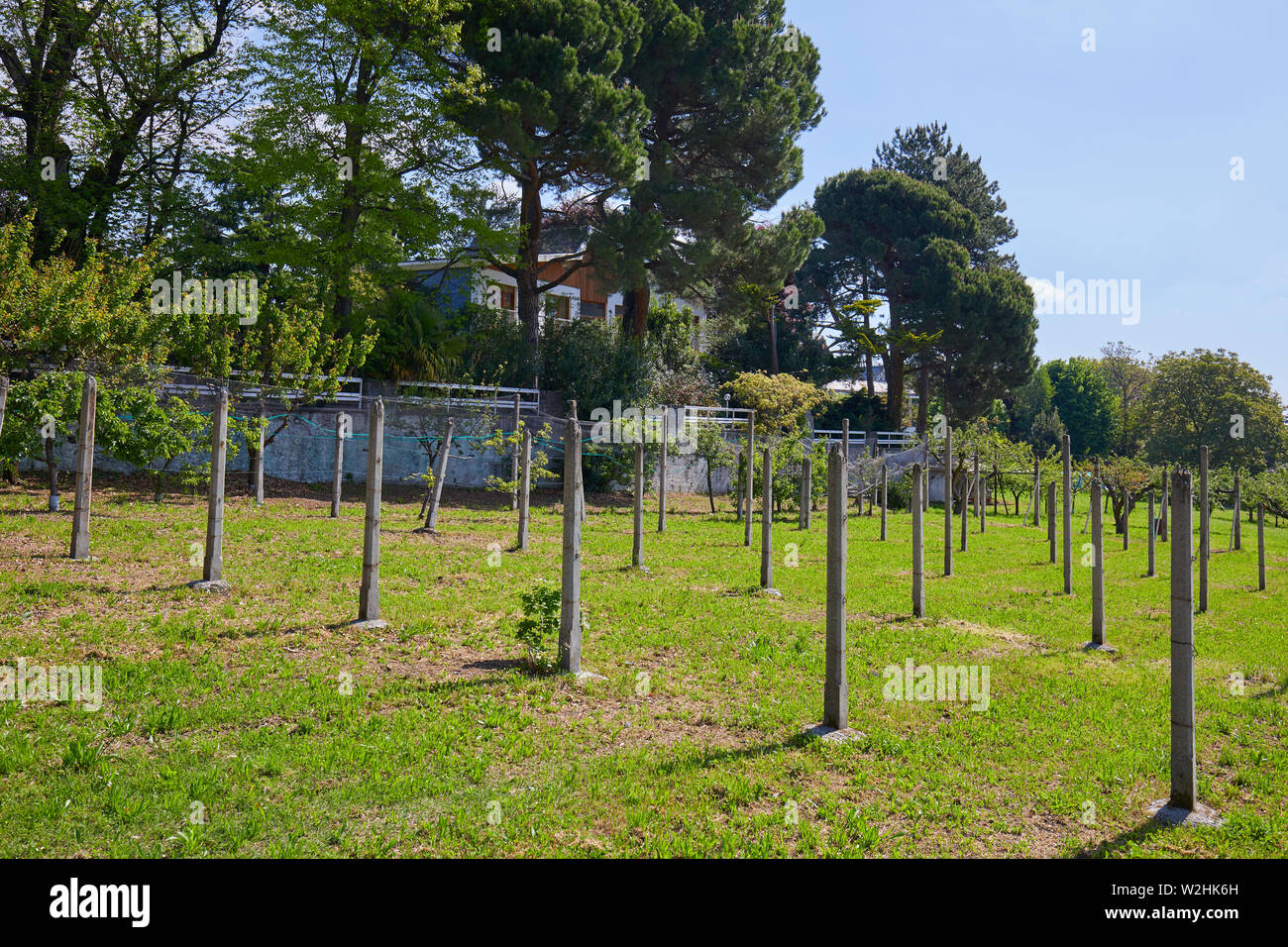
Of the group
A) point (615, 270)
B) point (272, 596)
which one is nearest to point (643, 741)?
point (272, 596)

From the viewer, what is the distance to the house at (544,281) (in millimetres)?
30016

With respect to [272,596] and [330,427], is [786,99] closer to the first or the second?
[330,427]

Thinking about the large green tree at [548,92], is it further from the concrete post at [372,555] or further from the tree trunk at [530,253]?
the concrete post at [372,555]

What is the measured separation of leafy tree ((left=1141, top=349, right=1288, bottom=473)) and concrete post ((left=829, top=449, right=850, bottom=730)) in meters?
50.1

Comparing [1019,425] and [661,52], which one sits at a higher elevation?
[661,52]

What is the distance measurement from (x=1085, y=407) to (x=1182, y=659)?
70.8 m

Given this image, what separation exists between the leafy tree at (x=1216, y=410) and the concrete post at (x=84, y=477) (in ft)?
172

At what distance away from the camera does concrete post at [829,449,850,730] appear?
22.2ft

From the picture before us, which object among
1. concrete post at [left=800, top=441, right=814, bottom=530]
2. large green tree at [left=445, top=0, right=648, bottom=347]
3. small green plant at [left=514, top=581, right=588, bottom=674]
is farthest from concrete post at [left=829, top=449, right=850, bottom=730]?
large green tree at [left=445, top=0, right=648, bottom=347]

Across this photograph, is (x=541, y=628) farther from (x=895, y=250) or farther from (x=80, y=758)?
(x=895, y=250)

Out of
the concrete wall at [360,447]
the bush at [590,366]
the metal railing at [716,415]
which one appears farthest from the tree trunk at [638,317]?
the concrete wall at [360,447]
